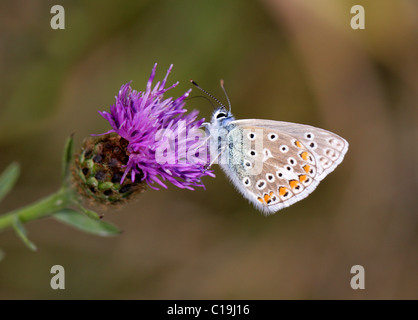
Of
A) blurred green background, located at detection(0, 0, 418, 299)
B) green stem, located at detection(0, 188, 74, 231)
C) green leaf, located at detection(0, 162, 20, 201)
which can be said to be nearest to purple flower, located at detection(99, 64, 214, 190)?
green stem, located at detection(0, 188, 74, 231)

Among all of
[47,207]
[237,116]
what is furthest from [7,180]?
[237,116]

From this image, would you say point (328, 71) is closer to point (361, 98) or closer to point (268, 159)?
point (361, 98)

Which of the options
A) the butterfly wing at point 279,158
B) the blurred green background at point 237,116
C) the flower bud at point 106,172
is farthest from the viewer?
the blurred green background at point 237,116

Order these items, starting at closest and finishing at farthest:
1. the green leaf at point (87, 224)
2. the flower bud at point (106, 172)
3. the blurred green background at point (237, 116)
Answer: the green leaf at point (87, 224) → the flower bud at point (106, 172) → the blurred green background at point (237, 116)

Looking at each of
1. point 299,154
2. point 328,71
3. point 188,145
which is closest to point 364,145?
point 328,71

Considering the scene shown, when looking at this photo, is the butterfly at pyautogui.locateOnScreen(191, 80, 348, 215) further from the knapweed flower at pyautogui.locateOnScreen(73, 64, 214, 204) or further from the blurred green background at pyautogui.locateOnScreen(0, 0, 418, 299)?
the blurred green background at pyautogui.locateOnScreen(0, 0, 418, 299)

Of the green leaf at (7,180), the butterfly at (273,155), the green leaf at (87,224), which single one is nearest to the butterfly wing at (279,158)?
the butterfly at (273,155)

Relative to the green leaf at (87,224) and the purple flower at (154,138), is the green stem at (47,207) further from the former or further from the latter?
the purple flower at (154,138)
